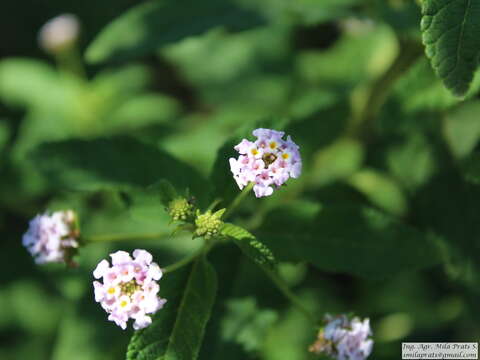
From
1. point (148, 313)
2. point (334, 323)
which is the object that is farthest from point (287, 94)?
point (148, 313)

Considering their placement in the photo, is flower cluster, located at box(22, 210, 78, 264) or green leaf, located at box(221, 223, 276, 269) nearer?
green leaf, located at box(221, 223, 276, 269)

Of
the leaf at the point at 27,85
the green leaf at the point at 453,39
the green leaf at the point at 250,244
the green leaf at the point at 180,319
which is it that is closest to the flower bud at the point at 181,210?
the green leaf at the point at 250,244

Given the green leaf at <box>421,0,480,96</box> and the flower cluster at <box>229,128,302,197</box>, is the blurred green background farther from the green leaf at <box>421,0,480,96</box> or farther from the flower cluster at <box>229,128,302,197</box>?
the green leaf at <box>421,0,480,96</box>

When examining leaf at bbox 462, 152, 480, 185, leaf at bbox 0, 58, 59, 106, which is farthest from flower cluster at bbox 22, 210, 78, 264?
leaf at bbox 0, 58, 59, 106

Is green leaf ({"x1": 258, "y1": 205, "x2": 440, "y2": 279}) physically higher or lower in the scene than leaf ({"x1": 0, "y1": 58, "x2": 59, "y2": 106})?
lower

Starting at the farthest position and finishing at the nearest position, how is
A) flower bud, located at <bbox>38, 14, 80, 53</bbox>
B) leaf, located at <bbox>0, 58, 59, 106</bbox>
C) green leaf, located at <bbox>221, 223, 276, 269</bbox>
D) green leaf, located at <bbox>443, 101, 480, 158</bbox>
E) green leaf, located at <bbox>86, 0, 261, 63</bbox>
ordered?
flower bud, located at <bbox>38, 14, 80, 53</bbox> → leaf, located at <bbox>0, 58, 59, 106</bbox> → green leaf, located at <bbox>443, 101, 480, 158</bbox> → green leaf, located at <bbox>86, 0, 261, 63</bbox> → green leaf, located at <bbox>221, 223, 276, 269</bbox>

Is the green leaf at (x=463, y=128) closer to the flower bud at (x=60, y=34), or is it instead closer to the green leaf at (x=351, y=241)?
the green leaf at (x=351, y=241)
